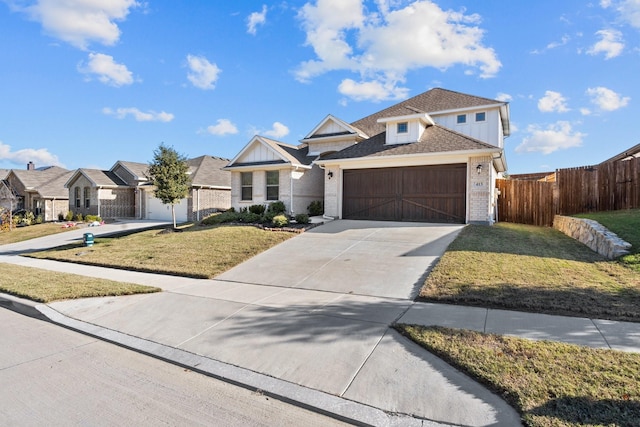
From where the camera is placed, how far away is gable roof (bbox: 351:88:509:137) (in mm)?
20203

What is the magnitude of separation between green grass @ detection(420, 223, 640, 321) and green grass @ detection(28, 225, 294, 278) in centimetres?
573

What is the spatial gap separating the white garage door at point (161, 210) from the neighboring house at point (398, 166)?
240 inches

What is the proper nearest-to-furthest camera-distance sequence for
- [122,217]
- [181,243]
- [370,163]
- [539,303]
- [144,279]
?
[539,303]
[144,279]
[181,243]
[370,163]
[122,217]

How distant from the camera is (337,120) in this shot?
19.8 m

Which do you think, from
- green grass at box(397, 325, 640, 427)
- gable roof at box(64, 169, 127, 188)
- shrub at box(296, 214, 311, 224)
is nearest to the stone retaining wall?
green grass at box(397, 325, 640, 427)

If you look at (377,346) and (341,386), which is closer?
(341,386)

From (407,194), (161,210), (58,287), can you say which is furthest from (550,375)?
(161,210)

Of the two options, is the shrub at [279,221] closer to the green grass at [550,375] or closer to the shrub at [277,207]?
the shrub at [277,207]

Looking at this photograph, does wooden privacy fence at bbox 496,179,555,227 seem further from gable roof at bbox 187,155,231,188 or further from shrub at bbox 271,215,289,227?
gable roof at bbox 187,155,231,188

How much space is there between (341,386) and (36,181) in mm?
39143

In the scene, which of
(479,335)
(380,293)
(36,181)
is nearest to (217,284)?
(380,293)

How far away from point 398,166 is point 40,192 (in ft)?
99.8

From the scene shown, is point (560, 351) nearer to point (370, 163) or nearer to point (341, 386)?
point (341, 386)

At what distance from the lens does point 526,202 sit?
15.9 metres
